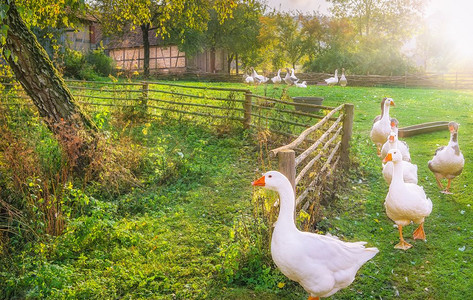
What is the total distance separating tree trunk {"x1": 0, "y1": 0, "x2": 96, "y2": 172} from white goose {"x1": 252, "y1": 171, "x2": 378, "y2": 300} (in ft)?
12.1

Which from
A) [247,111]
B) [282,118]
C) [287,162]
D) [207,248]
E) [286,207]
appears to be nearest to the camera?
[286,207]

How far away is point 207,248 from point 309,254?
187 cm

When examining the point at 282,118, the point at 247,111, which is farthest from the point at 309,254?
the point at 247,111

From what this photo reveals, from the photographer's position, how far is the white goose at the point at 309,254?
3416mm

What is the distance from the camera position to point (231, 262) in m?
4.20

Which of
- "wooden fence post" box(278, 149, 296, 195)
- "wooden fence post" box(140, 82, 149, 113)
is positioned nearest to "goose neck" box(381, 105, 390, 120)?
"wooden fence post" box(278, 149, 296, 195)

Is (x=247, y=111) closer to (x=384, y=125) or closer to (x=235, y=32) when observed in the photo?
(x=384, y=125)

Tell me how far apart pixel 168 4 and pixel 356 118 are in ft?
23.4

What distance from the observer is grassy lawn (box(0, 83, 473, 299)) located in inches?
161

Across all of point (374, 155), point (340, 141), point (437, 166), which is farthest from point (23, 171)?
point (374, 155)

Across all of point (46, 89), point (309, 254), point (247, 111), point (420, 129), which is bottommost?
point (309, 254)


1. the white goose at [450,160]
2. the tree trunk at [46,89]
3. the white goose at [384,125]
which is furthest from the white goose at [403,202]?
the tree trunk at [46,89]

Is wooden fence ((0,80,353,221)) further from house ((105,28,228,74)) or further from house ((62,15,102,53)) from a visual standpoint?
house ((105,28,228,74))

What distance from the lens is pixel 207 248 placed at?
502 cm
